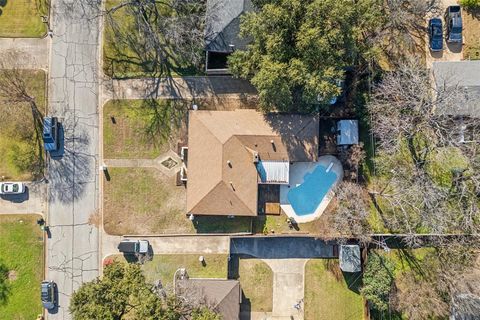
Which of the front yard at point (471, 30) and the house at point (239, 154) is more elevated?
the front yard at point (471, 30)

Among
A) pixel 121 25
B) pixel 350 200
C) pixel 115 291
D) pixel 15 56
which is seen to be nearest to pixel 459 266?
pixel 350 200

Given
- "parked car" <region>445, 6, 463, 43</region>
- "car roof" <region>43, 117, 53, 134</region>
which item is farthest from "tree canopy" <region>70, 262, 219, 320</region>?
"parked car" <region>445, 6, 463, 43</region>

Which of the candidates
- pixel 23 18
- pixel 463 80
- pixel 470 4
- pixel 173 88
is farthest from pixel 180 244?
pixel 470 4

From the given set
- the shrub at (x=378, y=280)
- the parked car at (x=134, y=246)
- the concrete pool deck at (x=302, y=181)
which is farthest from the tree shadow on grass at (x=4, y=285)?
the shrub at (x=378, y=280)

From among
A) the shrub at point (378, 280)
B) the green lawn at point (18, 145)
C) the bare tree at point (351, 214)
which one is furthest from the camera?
the green lawn at point (18, 145)

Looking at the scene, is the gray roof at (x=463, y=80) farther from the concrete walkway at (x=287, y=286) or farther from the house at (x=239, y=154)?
the concrete walkway at (x=287, y=286)

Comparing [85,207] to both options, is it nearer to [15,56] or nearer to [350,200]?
[15,56]

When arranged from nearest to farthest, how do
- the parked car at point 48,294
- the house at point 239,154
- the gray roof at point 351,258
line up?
the house at point 239,154 < the gray roof at point 351,258 < the parked car at point 48,294
